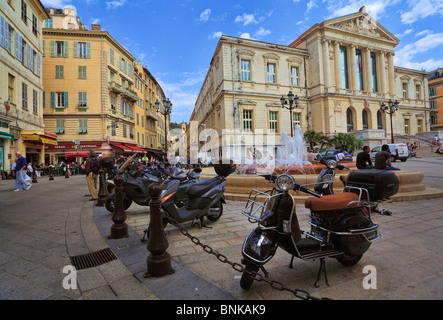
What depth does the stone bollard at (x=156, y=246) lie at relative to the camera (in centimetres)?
251

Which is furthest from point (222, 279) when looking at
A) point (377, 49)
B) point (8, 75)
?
point (377, 49)

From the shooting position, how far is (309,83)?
3164cm

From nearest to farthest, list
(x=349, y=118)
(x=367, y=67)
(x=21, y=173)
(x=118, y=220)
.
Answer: (x=118, y=220), (x=21, y=173), (x=349, y=118), (x=367, y=67)

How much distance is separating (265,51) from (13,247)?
103 feet

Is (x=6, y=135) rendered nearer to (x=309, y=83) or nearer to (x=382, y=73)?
(x=309, y=83)

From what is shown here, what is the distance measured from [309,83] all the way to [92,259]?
3421 cm

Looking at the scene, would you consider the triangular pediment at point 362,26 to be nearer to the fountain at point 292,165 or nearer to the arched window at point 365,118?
the arched window at point 365,118

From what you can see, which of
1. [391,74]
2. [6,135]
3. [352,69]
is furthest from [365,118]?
[6,135]

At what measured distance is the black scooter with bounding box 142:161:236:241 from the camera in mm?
3938

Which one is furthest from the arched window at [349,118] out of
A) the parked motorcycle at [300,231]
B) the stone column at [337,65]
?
the parked motorcycle at [300,231]

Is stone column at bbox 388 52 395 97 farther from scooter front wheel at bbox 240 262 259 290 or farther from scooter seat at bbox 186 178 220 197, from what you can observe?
scooter front wheel at bbox 240 262 259 290

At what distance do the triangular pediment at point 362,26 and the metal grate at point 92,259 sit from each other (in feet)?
121

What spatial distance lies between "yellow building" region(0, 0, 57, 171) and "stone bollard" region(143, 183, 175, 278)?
60.0 ft
